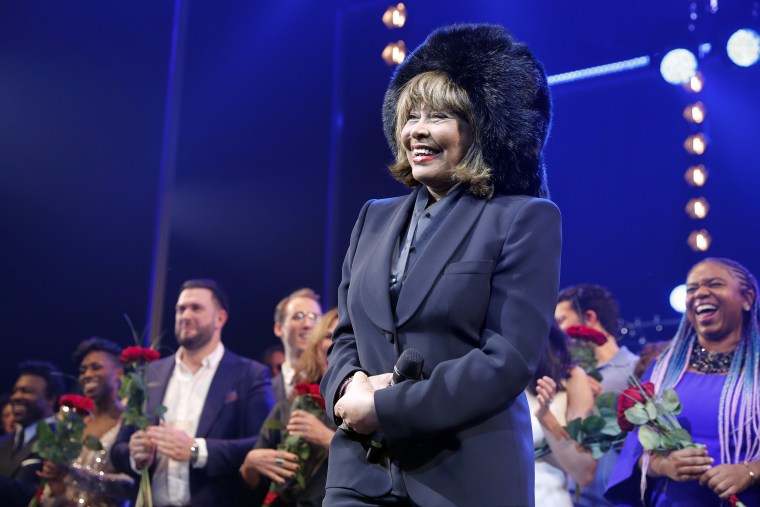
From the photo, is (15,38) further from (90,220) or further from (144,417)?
(144,417)

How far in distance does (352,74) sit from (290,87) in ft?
1.78

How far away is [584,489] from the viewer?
14.5 feet

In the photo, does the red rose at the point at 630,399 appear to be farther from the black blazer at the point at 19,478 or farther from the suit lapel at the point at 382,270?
the black blazer at the point at 19,478

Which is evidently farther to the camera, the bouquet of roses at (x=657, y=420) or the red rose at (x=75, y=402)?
the red rose at (x=75, y=402)

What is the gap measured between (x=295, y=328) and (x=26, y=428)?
2.09 metres

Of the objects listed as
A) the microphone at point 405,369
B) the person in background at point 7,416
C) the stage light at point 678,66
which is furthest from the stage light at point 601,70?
the microphone at point 405,369

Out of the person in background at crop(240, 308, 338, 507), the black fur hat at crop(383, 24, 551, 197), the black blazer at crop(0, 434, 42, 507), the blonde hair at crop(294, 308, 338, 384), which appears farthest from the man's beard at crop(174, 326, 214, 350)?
the black fur hat at crop(383, 24, 551, 197)

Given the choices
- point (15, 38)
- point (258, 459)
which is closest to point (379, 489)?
point (258, 459)

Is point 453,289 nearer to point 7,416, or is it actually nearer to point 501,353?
point 501,353

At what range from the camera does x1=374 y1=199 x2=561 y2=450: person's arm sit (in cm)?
170

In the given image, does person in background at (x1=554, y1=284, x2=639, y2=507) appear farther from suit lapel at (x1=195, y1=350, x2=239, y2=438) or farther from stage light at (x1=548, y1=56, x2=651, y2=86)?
suit lapel at (x1=195, y1=350, x2=239, y2=438)

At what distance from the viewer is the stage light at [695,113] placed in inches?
230

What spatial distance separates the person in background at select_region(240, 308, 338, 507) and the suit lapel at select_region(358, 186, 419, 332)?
7.53 ft

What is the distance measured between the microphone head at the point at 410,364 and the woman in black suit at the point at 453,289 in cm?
3
